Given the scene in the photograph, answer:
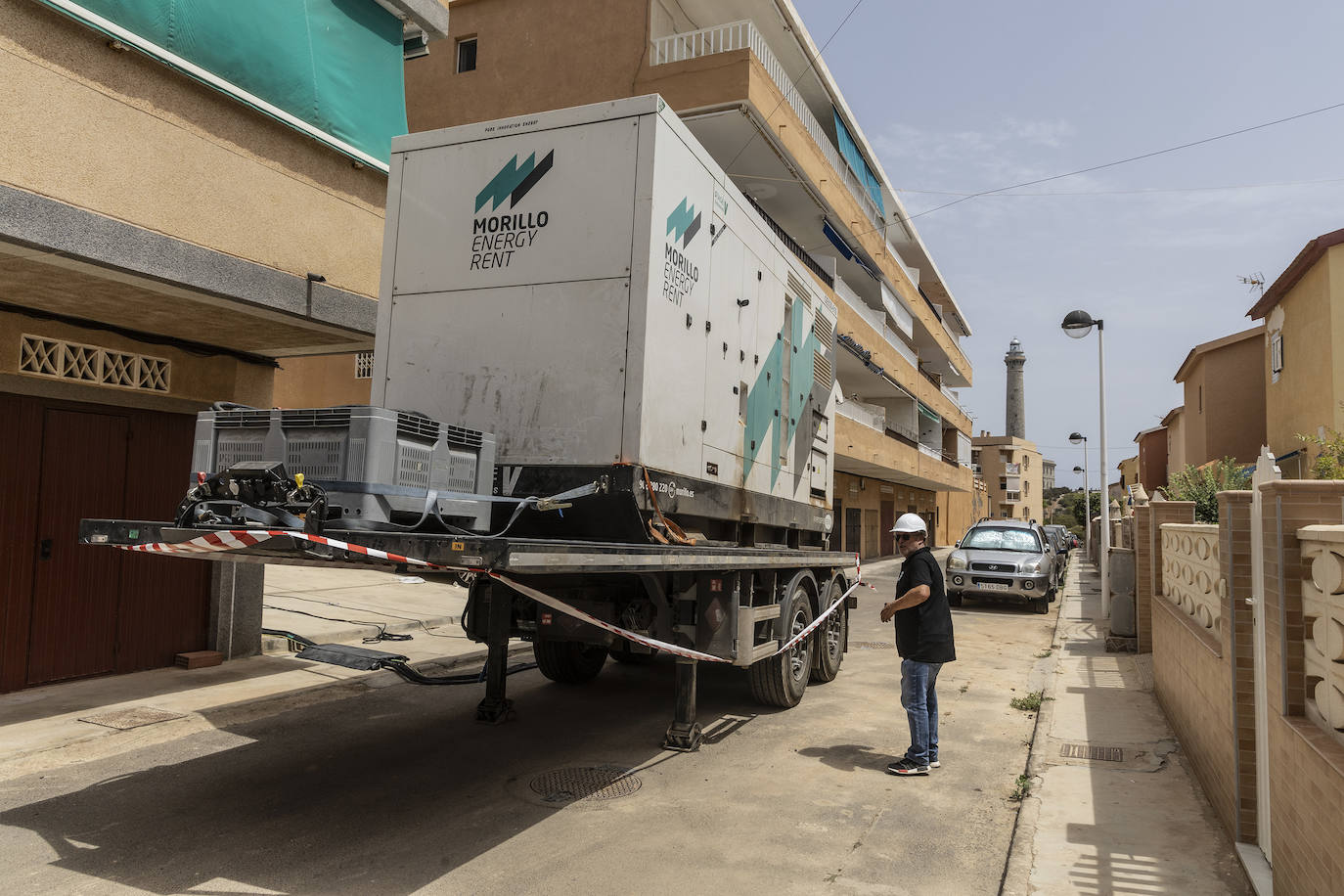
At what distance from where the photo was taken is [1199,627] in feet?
20.4

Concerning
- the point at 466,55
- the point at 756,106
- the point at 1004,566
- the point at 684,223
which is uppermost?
the point at 466,55

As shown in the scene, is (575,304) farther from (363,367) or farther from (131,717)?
(363,367)

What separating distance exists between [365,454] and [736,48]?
57.3 ft

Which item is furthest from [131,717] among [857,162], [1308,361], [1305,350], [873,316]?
[873,316]

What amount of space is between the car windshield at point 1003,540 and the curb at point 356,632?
33.5 feet

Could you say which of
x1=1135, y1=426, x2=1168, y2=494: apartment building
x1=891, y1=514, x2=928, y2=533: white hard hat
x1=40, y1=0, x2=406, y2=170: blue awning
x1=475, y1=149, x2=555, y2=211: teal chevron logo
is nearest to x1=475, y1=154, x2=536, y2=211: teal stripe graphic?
x1=475, y1=149, x2=555, y2=211: teal chevron logo

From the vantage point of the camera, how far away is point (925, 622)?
244 inches

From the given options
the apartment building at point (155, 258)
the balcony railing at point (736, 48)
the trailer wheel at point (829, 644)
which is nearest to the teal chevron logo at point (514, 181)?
the apartment building at point (155, 258)

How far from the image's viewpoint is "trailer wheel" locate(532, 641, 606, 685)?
8.27 meters

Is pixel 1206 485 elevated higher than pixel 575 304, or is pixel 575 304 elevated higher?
pixel 575 304

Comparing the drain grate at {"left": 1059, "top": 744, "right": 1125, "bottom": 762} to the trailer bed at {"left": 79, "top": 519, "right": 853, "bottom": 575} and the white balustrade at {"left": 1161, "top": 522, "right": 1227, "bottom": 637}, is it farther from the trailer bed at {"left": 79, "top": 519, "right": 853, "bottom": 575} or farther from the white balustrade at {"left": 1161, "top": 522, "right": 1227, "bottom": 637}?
the trailer bed at {"left": 79, "top": 519, "right": 853, "bottom": 575}

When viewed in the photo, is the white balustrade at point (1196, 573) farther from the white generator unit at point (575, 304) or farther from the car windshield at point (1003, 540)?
the car windshield at point (1003, 540)

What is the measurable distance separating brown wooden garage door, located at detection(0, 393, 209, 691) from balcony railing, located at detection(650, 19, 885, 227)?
1352cm

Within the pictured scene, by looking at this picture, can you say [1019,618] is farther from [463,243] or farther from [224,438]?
[224,438]
